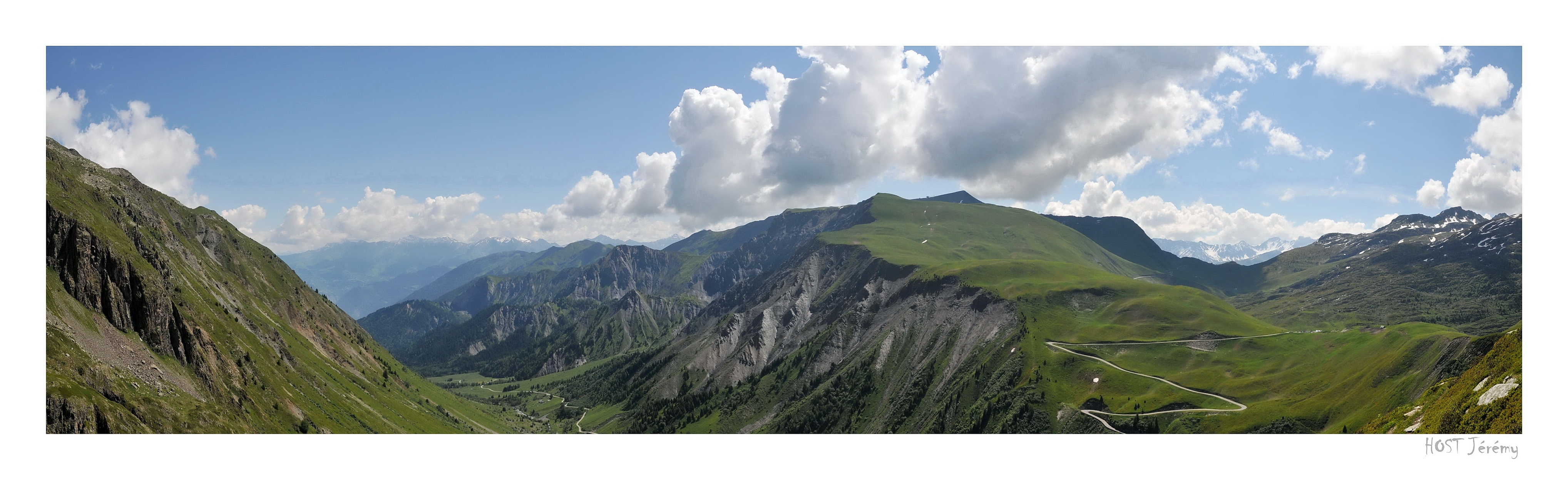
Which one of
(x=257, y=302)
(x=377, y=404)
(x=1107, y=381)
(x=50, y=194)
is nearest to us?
(x=50, y=194)

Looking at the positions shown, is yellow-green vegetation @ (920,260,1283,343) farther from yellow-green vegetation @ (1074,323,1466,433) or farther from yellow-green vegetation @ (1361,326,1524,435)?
yellow-green vegetation @ (1361,326,1524,435)

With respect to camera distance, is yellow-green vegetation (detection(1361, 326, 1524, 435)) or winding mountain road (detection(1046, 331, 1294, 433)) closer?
yellow-green vegetation (detection(1361, 326, 1524, 435))

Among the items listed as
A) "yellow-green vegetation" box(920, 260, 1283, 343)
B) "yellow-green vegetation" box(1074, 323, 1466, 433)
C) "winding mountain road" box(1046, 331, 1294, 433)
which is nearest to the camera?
"yellow-green vegetation" box(1074, 323, 1466, 433)

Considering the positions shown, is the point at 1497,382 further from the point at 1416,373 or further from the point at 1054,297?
the point at 1054,297

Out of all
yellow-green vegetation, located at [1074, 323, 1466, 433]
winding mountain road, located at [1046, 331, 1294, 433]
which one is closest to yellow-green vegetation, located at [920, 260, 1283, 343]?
winding mountain road, located at [1046, 331, 1294, 433]

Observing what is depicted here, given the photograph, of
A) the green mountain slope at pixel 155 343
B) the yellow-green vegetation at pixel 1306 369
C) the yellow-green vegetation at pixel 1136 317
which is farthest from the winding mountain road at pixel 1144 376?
the green mountain slope at pixel 155 343

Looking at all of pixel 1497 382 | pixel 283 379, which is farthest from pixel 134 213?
pixel 1497 382
